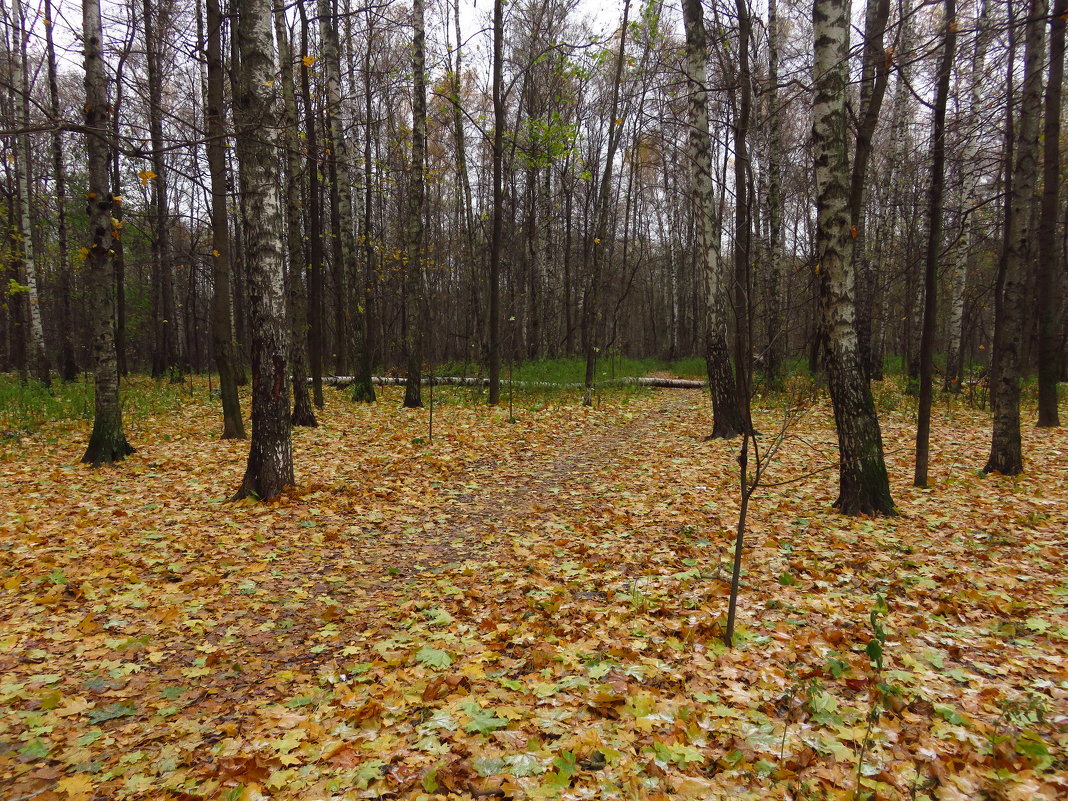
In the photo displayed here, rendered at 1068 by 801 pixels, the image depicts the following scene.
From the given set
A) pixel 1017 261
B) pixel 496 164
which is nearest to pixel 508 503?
pixel 1017 261

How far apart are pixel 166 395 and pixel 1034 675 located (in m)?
17.7

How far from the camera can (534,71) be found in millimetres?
21922

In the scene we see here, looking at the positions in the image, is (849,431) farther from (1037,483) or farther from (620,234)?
(620,234)

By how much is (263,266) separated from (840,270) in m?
6.23

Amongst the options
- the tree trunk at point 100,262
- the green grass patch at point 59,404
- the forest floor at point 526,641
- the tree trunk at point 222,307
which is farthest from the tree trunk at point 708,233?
the green grass patch at point 59,404

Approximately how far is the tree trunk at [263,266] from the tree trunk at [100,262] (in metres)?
2.59

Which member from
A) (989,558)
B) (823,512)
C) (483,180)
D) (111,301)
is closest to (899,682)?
(989,558)

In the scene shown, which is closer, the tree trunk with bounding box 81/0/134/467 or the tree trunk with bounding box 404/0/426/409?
the tree trunk with bounding box 81/0/134/467

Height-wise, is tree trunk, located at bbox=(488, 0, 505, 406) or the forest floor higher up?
tree trunk, located at bbox=(488, 0, 505, 406)

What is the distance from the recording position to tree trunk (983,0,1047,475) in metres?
6.59

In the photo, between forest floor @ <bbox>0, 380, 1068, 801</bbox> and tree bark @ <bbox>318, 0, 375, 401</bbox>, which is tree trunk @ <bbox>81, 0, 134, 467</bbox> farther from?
tree bark @ <bbox>318, 0, 375, 401</bbox>

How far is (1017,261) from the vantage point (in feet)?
22.1

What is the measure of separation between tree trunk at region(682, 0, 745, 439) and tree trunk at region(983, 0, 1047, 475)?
10.8ft

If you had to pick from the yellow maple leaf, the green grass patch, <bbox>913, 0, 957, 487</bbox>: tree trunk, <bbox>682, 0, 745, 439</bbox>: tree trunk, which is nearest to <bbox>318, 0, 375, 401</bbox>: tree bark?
the green grass patch
